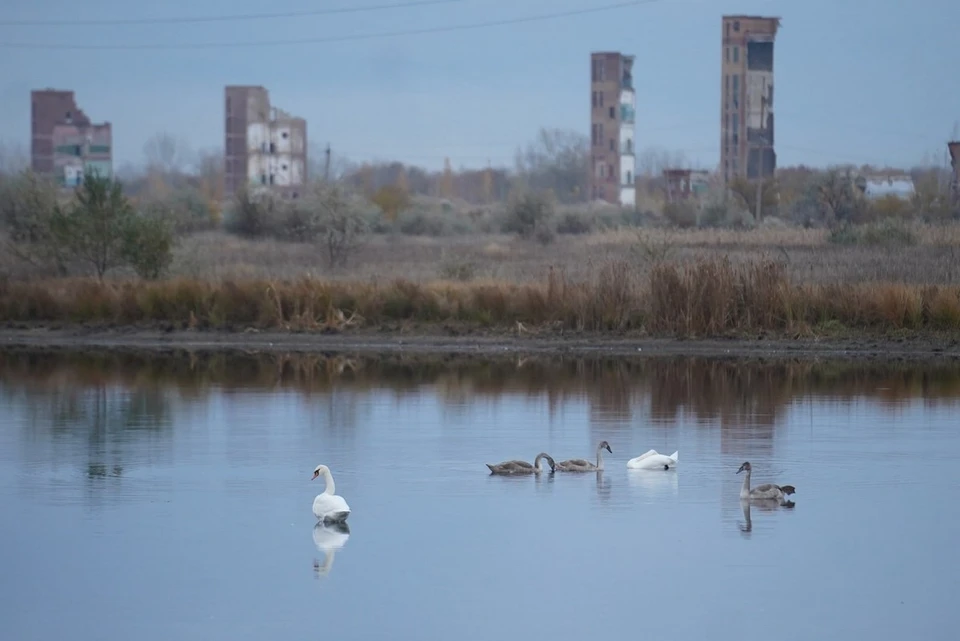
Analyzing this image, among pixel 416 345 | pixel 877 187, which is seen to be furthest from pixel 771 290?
pixel 877 187

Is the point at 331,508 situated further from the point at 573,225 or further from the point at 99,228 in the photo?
the point at 573,225

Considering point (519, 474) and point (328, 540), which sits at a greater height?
point (519, 474)

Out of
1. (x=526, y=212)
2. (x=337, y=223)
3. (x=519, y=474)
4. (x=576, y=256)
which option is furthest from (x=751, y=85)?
(x=519, y=474)

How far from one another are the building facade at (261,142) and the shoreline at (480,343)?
87.3 m

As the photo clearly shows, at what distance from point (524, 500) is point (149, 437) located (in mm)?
5722

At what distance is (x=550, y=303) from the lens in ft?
106

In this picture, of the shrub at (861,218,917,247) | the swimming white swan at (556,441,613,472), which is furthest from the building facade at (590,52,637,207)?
the swimming white swan at (556,441,613,472)

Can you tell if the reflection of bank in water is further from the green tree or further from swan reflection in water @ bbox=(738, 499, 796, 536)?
the green tree

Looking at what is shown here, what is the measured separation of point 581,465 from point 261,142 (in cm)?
10888

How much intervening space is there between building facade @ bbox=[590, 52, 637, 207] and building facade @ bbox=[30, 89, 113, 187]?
36954 millimetres

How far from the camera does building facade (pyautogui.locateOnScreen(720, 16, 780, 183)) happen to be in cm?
9994

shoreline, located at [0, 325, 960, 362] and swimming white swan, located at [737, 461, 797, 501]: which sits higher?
shoreline, located at [0, 325, 960, 362]

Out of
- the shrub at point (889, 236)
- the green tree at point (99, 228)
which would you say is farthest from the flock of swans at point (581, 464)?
the shrub at point (889, 236)

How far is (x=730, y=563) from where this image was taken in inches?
475
